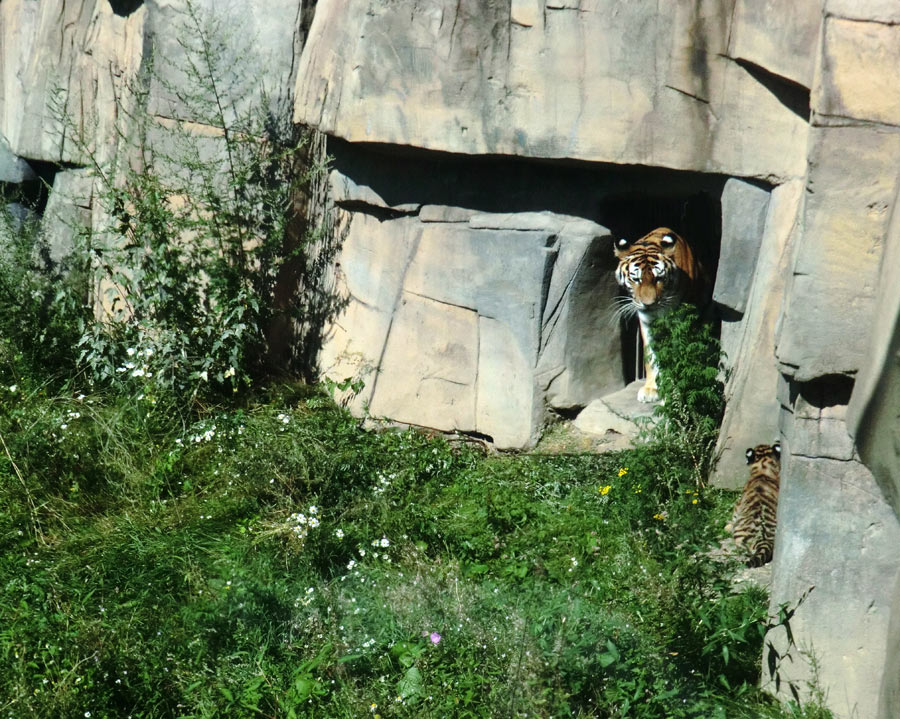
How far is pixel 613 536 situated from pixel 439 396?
2123mm

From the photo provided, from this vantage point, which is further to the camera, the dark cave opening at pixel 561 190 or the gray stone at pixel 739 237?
the dark cave opening at pixel 561 190

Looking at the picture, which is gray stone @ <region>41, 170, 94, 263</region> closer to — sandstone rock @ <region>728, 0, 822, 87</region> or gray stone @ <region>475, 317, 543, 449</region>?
gray stone @ <region>475, 317, 543, 449</region>

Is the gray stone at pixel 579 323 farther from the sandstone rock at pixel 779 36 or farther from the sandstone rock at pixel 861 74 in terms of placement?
the sandstone rock at pixel 861 74

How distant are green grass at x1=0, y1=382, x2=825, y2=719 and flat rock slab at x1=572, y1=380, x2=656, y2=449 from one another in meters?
0.34

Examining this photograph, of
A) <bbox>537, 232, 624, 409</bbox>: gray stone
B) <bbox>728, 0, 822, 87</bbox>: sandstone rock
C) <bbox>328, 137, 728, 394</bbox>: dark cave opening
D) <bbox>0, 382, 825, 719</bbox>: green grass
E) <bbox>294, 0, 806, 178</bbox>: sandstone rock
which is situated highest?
<bbox>728, 0, 822, 87</bbox>: sandstone rock

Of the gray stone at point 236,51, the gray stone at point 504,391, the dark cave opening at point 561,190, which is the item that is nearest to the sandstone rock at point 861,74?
the dark cave opening at point 561,190

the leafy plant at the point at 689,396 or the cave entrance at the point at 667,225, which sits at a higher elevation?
the cave entrance at the point at 667,225

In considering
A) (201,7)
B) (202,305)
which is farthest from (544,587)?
(201,7)

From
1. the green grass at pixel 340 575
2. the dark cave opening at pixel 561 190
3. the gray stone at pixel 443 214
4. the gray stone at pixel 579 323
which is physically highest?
the dark cave opening at pixel 561 190

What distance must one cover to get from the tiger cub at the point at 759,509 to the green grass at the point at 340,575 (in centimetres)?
21

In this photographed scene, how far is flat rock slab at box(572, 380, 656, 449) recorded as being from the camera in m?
6.83

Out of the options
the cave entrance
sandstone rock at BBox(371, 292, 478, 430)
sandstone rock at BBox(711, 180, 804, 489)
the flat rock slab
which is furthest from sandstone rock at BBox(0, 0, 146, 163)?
sandstone rock at BBox(711, 180, 804, 489)

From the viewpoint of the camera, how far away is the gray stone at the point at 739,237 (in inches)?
240

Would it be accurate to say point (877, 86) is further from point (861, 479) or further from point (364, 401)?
point (364, 401)
